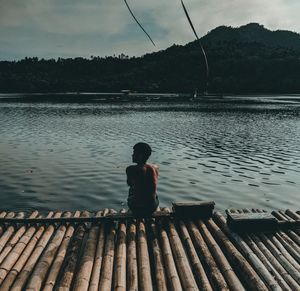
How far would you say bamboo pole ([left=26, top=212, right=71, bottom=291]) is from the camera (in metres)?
7.69

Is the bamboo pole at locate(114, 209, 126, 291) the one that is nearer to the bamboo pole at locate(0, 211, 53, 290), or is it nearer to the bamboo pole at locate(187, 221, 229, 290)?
the bamboo pole at locate(187, 221, 229, 290)

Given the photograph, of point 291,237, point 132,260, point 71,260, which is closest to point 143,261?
point 132,260

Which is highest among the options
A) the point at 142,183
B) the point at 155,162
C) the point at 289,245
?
the point at 142,183

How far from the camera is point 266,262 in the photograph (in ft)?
29.1

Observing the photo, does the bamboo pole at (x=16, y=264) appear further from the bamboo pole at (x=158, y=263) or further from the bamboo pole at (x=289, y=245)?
the bamboo pole at (x=289, y=245)

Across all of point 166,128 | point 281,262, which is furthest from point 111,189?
point 166,128

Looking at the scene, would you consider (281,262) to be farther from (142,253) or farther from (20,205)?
(20,205)

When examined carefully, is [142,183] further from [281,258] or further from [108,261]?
[281,258]

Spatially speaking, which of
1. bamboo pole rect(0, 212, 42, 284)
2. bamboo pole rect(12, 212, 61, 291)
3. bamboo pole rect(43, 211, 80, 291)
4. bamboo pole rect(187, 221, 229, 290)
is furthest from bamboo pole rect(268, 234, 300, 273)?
bamboo pole rect(0, 212, 42, 284)

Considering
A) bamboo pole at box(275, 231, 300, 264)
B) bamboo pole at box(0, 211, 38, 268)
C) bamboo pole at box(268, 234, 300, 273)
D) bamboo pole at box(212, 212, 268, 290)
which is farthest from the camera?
bamboo pole at box(275, 231, 300, 264)

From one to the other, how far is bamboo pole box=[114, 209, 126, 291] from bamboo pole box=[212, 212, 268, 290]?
2.90 metres

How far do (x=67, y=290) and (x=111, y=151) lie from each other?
2757cm

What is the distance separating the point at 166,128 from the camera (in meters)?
55.1

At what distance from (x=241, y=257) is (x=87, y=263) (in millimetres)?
4047
